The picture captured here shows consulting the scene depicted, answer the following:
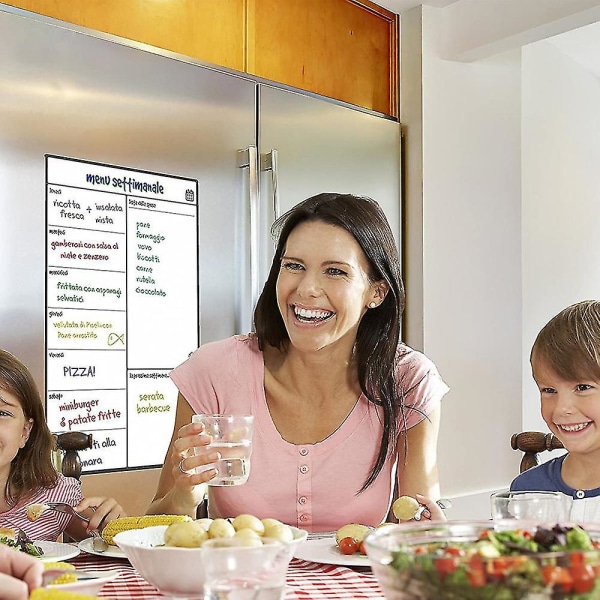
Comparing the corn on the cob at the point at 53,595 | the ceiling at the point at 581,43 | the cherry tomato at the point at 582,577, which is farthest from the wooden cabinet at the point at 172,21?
the cherry tomato at the point at 582,577

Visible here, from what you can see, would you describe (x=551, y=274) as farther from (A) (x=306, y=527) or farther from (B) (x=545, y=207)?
(A) (x=306, y=527)

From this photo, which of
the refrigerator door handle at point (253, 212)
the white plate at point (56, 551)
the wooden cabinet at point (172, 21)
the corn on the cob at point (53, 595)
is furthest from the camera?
the refrigerator door handle at point (253, 212)

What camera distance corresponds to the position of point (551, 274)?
4230 mm

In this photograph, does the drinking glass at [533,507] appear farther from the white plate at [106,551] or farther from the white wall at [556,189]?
the white wall at [556,189]

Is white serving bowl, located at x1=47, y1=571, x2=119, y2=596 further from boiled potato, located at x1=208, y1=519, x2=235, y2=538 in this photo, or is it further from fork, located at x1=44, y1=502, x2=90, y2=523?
fork, located at x1=44, y1=502, x2=90, y2=523

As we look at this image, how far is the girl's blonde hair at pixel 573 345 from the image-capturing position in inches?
67.3

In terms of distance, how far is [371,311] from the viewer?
78.7 inches

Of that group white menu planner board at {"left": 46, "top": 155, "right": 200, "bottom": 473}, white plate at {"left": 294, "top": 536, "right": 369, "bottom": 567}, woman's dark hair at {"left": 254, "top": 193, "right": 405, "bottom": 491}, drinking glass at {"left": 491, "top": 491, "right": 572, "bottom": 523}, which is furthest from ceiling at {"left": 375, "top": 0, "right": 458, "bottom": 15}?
drinking glass at {"left": 491, "top": 491, "right": 572, "bottom": 523}

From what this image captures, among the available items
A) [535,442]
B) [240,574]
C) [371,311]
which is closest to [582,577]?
[240,574]

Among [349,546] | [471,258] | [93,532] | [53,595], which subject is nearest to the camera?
[53,595]

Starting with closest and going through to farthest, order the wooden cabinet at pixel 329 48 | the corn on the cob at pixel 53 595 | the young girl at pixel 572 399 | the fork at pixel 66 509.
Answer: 1. the corn on the cob at pixel 53 595
2. the fork at pixel 66 509
3. the young girl at pixel 572 399
4. the wooden cabinet at pixel 329 48

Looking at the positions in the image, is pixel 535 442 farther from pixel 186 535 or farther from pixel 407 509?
pixel 186 535

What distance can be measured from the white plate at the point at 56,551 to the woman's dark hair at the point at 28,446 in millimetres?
562

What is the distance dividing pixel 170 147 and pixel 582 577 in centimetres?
209
